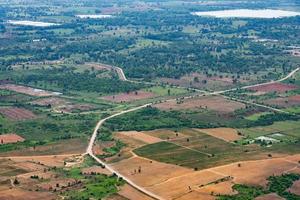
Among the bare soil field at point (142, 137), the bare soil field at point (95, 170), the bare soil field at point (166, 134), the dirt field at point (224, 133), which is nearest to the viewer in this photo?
the bare soil field at point (95, 170)

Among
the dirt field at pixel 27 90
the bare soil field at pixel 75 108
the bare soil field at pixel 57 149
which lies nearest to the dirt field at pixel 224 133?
the bare soil field at pixel 57 149

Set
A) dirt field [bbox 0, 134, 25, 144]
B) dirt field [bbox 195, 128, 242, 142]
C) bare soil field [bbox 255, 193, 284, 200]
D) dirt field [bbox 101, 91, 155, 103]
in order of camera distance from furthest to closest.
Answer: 1. dirt field [bbox 101, 91, 155, 103]
2. dirt field [bbox 195, 128, 242, 142]
3. dirt field [bbox 0, 134, 25, 144]
4. bare soil field [bbox 255, 193, 284, 200]

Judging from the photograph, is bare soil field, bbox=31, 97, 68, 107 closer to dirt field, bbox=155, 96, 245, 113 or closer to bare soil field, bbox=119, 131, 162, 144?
dirt field, bbox=155, 96, 245, 113

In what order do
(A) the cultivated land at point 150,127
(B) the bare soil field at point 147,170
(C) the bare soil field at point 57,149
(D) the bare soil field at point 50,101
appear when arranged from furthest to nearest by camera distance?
(D) the bare soil field at point 50,101, (C) the bare soil field at point 57,149, (B) the bare soil field at point 147,170, (A) the cultivated land at point 150,127

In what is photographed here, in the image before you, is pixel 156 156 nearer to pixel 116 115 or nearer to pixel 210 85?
pixel 116 115

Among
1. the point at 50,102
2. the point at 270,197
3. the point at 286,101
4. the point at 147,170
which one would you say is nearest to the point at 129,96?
the point at 50,102

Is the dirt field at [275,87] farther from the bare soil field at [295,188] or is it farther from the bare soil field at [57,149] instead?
the bare soil field at [295,188]

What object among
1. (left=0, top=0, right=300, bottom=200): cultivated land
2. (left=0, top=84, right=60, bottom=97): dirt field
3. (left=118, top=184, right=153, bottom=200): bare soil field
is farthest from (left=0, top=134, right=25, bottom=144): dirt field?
(left=0, top=84, right=60, bottom=97): dirt field

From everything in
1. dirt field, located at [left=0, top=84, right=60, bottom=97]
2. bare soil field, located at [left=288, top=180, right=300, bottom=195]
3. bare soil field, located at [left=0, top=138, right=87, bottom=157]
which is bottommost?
dirt field, located at [left=0, top=84, right=60, bottom=97]
